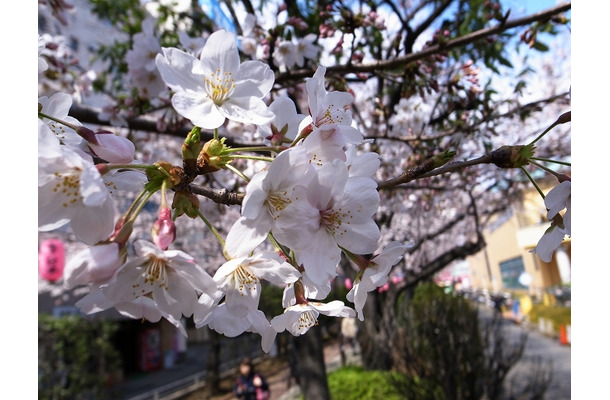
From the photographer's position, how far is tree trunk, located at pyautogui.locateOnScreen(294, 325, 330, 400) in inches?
180

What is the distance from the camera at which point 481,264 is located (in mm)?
33344

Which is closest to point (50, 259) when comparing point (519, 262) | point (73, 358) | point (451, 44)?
point (73, 358)

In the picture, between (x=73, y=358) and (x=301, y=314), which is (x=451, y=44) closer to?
(x=301, y=314)

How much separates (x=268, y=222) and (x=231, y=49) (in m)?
0.40

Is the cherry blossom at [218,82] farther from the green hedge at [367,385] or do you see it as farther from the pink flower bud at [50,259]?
the pink flower bud at [50,259]

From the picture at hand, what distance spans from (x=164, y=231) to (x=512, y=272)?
97.6 feet

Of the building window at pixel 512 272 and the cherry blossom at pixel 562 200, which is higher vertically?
the cherry blossom at pixel 562 200

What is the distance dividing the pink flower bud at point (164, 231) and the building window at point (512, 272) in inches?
1057

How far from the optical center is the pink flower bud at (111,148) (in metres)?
0.67

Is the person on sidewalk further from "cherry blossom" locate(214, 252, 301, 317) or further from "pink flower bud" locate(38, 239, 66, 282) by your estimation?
"cherry blossom" locate(214, 252, 301, 317)

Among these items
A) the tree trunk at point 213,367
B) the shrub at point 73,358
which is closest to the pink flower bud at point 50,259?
the shrub at point 73,358

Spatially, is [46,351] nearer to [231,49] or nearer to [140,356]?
[140,356]

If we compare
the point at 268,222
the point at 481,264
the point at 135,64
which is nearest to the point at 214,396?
the point at 135,64

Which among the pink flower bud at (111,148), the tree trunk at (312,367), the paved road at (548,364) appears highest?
the pink flower bud at (111,148)
